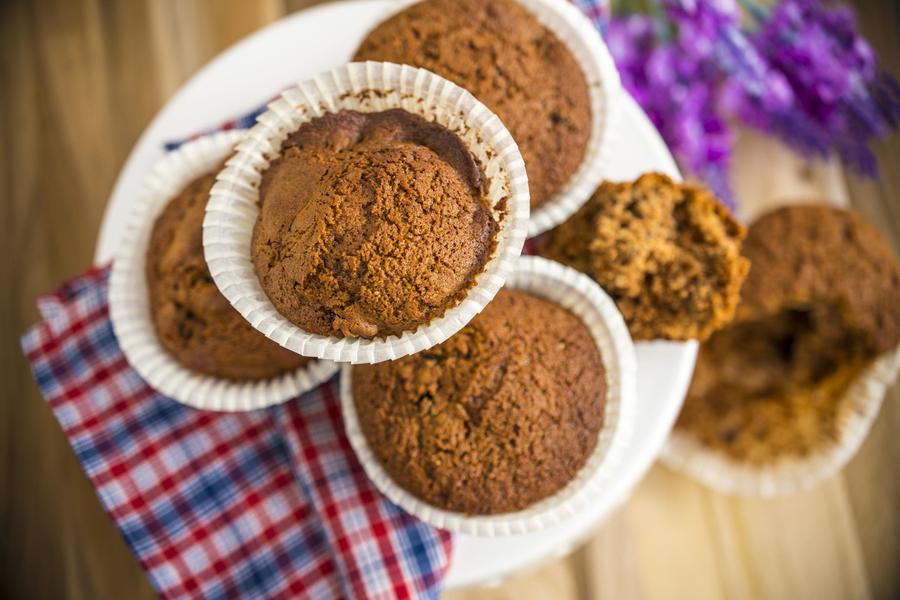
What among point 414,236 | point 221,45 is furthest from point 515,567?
point 221,45

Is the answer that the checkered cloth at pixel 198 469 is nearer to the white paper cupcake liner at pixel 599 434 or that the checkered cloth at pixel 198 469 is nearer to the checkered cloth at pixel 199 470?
the checkered cloth at pixel 199 470

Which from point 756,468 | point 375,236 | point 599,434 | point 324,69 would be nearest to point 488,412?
point 599,434

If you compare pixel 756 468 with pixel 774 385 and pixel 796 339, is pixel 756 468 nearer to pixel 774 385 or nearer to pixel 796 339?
pixel 774 385

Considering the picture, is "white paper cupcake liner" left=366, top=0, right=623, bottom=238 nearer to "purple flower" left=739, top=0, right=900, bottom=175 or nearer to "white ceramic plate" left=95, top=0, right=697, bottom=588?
"white ceramic plate" left=95, top=0, right=697, bottom=588

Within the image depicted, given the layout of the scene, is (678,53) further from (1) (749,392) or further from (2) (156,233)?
(2) (156,233)

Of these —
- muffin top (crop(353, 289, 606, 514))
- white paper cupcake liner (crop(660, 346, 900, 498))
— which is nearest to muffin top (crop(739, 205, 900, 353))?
white paper cupcake liner (crop(660, 346, 900, 498))

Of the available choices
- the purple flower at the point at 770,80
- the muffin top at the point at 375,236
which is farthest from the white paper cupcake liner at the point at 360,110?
the purple flower at the point at 770,80
